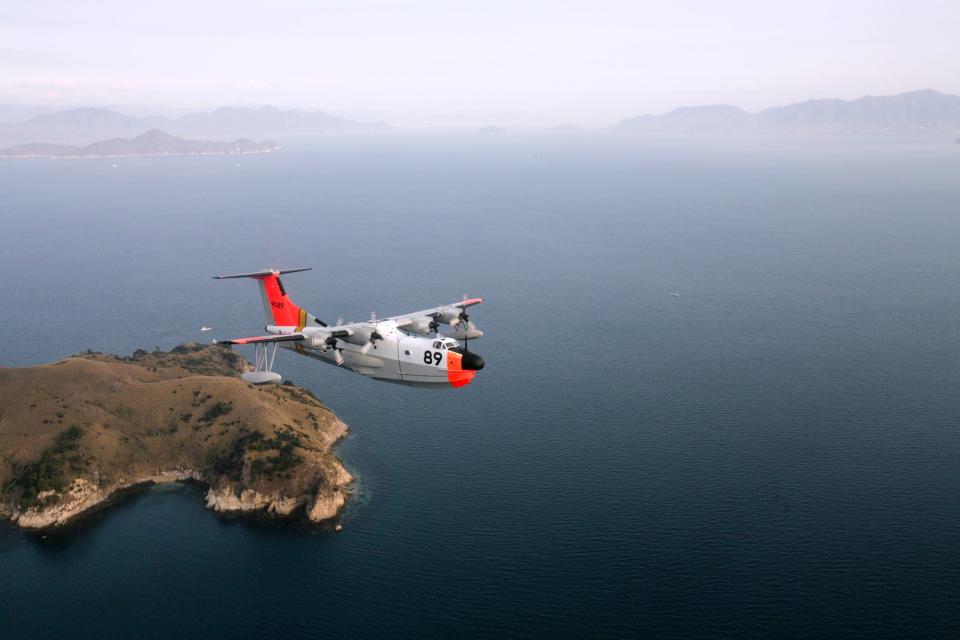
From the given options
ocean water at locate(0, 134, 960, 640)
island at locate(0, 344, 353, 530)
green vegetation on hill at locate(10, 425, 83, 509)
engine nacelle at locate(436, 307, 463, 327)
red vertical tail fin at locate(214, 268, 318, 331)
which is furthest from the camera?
island at locate(0, 344, 353, 530)

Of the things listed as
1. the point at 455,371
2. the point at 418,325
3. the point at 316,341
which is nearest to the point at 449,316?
the point at 418,325

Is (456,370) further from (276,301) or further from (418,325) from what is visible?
(276,301)

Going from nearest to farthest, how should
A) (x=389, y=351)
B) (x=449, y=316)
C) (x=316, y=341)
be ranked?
(x=316, y=341), (x=389, y=351), (x=449, y=316)

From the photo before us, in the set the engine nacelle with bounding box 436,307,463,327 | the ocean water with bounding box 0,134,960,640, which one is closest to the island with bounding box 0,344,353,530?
the ocean water with bounding box 0,134,960,640

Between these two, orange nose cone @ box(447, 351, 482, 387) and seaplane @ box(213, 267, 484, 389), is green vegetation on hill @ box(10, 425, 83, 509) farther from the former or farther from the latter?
orange nose cone @ box(447, 351, 482, 387)

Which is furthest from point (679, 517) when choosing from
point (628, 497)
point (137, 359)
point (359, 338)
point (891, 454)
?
point (137, 359)

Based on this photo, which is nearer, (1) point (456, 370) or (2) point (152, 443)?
(1) point (456, 370)
